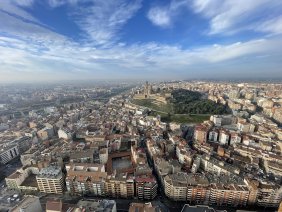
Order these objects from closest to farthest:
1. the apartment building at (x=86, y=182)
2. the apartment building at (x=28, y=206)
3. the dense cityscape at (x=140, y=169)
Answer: the apartment building at (x=28, y=206), the dense cityscape at (x=140, y=169), the apartment building at (x=86, y=182)

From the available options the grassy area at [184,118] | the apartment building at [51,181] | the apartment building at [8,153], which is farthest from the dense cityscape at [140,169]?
the grassy area at [184,118]

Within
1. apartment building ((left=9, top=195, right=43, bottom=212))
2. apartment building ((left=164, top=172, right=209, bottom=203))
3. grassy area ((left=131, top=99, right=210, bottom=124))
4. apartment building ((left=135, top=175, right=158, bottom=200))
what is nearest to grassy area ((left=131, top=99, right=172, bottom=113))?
grassy area ((left=131, top=99, right=210, bottom=124))

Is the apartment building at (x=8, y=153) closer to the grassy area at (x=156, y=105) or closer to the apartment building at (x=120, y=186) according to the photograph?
the apartment building at (x=120, y=186)

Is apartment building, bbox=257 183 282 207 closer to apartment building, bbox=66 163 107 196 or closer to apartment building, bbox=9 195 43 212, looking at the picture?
apartment building, bbox=66 163 107 196

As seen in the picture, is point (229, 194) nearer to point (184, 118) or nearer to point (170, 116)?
point (184, 118)

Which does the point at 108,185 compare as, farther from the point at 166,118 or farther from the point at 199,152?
the point at 166,118

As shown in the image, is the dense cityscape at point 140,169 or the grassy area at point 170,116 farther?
the grassy area at point 170,116

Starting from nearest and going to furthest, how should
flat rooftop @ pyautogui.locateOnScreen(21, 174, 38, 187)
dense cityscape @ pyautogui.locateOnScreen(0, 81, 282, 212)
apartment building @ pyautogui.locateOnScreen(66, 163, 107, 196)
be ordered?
dense cityscape @ pyautogui.locateOnScreen(0, 81, 282, 212) < apartment building @ pyautogui.locateOnScreen(66, 163, 107, 196) < flat rooftop @ pyautogui.locateOnScreen(21, 174, 38, 187)

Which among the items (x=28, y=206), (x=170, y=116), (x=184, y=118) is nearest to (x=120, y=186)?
(x=28, y=206)

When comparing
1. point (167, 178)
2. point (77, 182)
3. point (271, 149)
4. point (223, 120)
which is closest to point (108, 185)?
point (77, 182)
